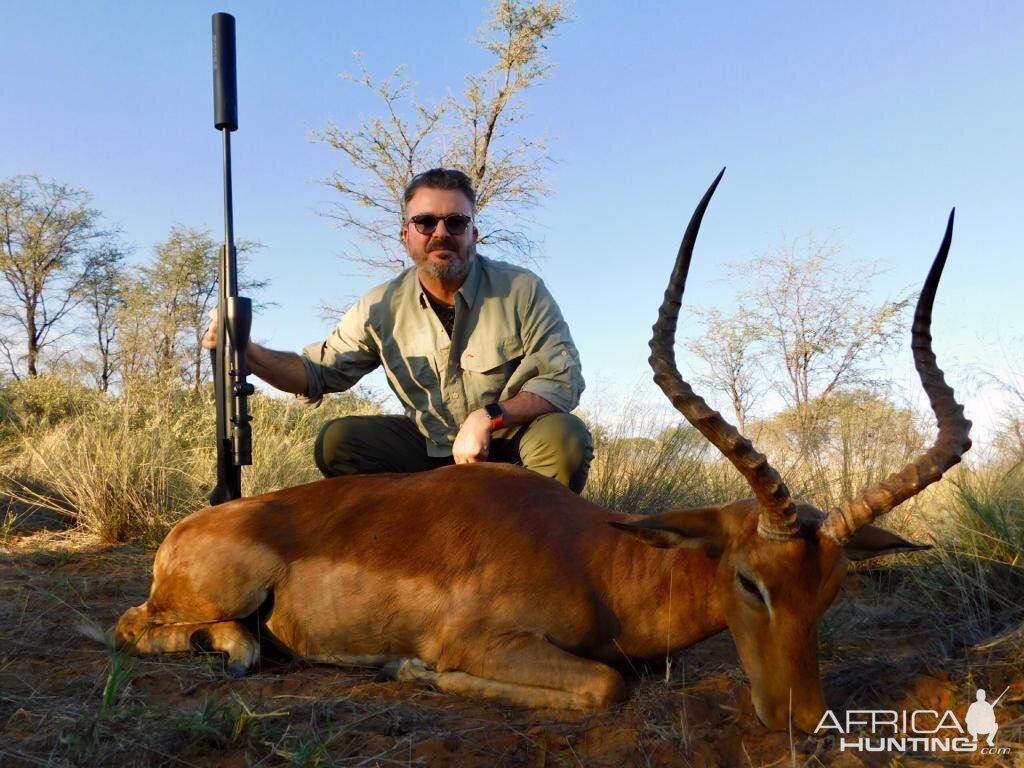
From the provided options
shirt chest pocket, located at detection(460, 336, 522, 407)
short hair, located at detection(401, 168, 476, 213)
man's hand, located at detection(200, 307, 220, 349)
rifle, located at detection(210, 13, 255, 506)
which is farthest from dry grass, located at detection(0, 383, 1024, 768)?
short hair, located at detection(401, 168, 476, 213)

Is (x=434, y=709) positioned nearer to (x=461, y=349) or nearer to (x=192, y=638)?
(x=192, y=638)

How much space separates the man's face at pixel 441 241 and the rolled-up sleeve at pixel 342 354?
54 cm

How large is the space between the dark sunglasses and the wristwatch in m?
1.17

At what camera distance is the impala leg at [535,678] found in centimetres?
279

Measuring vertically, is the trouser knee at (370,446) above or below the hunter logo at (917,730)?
above

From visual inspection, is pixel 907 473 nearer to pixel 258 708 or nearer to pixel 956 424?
pixel 956 424

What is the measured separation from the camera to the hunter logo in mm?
2438

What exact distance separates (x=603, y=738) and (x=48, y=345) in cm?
2521

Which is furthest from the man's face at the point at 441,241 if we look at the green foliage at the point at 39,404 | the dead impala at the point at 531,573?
the green foliage at the point at 39,404

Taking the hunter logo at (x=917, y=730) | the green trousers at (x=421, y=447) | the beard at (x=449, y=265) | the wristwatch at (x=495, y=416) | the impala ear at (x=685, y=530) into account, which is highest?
the beard at (x=449, y=265)

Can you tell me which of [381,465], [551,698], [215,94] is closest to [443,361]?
[381,465]

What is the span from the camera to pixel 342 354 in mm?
5324

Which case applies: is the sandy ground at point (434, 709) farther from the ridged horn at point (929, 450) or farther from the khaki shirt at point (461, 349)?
the khaki shirt at point (461, 349)

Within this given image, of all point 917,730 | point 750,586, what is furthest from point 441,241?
point 917,730
